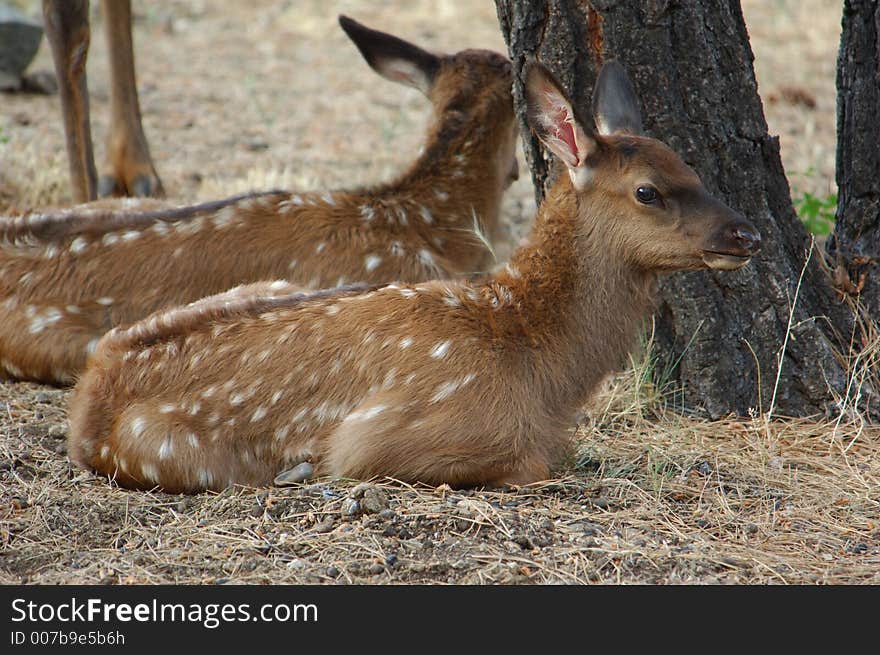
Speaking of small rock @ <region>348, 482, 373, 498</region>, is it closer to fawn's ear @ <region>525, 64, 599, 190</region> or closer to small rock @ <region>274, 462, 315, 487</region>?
small rock @ <region>274, 462, 315, 487</region>

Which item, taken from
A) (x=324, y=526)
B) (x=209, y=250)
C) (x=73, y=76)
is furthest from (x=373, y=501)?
(x=73, y=76)

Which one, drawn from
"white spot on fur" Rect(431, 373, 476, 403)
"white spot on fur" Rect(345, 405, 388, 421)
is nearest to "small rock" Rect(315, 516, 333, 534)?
"white spot on fur" Rect(345, 405, 388, 421)

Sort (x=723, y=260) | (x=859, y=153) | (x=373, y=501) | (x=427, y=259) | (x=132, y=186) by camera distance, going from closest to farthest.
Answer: (x=373, y=501)
(x=723, y=260)
(x=859, y=153)
(x=427, y=259)
(x=132, y=186)

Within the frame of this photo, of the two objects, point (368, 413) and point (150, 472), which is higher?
point (368, 413)

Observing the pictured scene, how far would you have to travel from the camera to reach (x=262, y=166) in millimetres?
9820

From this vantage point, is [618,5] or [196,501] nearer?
[196,501]

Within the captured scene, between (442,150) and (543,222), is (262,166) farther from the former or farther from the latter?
(543,222)

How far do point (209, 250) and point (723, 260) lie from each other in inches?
104

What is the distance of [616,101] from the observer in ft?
17.4

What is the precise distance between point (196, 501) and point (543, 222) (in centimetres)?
180

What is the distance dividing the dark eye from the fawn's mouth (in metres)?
0.29

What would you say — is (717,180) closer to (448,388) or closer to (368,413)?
(448,388)
